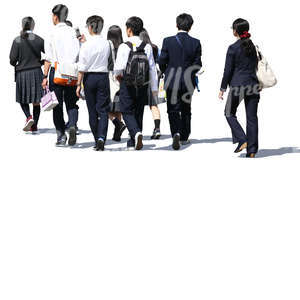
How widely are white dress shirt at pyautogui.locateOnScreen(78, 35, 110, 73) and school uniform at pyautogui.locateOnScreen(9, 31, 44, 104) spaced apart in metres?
2.69

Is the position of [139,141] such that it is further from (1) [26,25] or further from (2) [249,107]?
(1) [26,25]

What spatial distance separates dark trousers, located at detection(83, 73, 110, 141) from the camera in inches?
527

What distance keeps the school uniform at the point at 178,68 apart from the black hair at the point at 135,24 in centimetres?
Result: 56

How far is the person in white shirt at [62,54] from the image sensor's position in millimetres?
13641

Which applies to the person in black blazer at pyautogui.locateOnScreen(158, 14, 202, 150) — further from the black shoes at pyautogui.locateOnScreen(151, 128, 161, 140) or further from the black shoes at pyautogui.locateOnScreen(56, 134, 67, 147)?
the black shoes at pyautogui.locateOnScreen(56, 134, 67, 147)

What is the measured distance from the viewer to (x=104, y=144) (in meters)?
13.9

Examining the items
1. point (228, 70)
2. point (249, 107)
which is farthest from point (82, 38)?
point (249, 107)

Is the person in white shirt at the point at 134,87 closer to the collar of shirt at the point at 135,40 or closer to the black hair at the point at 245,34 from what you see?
the collar of shirt at the point at 135,40

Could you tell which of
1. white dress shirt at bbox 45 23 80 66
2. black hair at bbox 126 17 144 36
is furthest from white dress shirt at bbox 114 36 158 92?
white dress shirt at bbox 45 23 80 66

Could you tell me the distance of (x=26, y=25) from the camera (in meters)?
15.6

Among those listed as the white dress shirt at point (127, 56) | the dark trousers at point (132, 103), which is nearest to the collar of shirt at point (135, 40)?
the white dress shirt at point (127, 56)

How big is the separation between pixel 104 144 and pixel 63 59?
5.28 ft

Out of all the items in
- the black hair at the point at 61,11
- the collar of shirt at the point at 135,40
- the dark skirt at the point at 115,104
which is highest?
the black hair at the point at 61,11

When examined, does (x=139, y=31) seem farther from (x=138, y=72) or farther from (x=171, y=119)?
(x=171, y=119)
